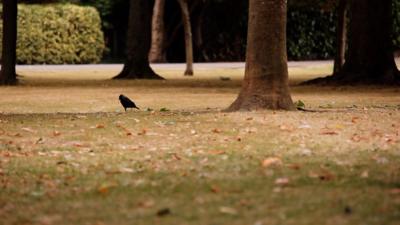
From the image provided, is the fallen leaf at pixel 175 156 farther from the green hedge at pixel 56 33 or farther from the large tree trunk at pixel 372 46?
the green hedge at pixel 56 33

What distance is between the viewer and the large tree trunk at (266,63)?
14.8 meters

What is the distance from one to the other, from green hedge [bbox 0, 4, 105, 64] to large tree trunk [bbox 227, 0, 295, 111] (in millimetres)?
28763

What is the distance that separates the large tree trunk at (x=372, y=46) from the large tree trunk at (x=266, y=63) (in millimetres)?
9690

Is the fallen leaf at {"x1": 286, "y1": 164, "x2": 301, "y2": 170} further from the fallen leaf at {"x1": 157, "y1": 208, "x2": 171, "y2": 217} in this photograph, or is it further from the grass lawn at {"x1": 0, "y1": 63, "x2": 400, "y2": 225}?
the fallen leaf at {"x1": 157, "y1": 208, "x2": 171, "y2": 217}

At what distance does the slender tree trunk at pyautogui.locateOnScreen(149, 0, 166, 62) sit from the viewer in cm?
4488

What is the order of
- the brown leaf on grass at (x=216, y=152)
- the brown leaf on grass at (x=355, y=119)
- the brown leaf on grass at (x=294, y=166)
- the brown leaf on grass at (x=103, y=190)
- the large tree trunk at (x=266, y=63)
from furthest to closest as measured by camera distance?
the large tree trunk at (x=266, y=63), the brown leaf on grass at (x=355, y=119), the brown leaf on grass at (x=216, y=152), the brown leaf on grass at (x=294, y=166), the brown leaf on grass at (x=103, y=190)

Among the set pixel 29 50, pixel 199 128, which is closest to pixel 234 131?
pixel 199 128

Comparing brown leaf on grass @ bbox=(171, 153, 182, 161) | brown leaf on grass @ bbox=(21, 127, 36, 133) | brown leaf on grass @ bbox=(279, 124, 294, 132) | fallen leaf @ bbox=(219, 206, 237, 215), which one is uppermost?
fallen leaf @ bbox=(219, 206, 237, 215)

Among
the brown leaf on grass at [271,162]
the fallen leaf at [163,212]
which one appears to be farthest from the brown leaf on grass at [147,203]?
the brown leaf on grass at [271,162]

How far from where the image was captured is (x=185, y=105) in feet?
61.2

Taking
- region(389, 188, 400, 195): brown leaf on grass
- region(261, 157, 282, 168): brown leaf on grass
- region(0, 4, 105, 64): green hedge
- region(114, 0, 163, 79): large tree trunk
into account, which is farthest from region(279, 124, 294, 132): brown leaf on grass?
region(0, 4, 105, 64): green hedge

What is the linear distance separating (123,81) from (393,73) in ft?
29.3

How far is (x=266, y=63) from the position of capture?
14883mm

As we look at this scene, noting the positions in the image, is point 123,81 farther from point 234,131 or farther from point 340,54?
point 234,131
